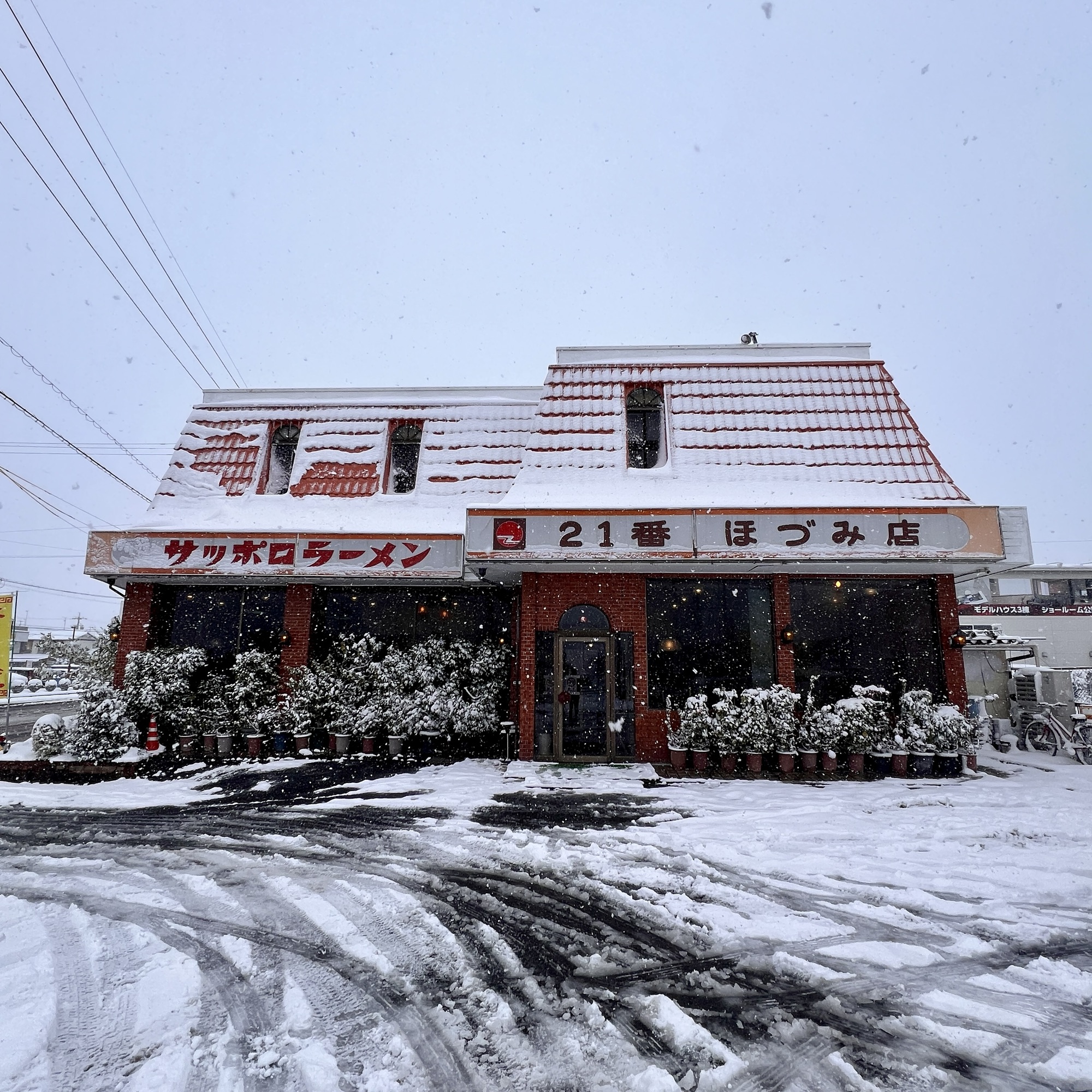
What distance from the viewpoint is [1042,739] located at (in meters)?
12.3

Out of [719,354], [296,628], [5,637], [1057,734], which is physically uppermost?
[719,354]

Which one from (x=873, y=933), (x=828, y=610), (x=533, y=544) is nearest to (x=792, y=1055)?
(x=873, y=933)

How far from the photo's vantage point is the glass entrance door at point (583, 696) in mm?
10117

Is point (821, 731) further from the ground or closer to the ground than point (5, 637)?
closer to the ground

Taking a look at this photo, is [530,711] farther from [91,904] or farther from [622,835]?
[91,904]

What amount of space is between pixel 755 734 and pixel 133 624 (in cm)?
Result: 1176

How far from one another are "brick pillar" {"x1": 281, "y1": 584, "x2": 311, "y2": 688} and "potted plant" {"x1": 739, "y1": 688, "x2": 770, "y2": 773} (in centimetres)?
815

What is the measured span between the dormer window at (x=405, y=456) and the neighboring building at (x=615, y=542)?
0.22 m

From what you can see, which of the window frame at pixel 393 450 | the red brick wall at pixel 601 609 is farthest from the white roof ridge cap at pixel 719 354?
the red brick wall at pixel 601 609

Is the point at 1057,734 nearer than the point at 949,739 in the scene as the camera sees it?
No

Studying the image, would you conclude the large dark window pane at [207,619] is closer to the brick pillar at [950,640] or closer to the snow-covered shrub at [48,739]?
the snow-covered shrub at [48,739]

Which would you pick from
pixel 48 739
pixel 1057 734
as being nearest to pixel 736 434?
pixel 1057 734

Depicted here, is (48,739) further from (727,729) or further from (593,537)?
(727,729)

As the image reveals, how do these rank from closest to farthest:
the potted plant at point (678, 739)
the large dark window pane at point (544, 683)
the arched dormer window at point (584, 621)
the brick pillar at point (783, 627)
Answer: the potted plant at point (678, 739) < the brick pillar at point (783, 627) < the large dark window pane at point (544, 683) < the arched dormer window at point (584, 621)
